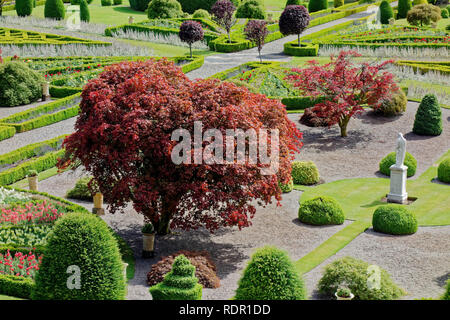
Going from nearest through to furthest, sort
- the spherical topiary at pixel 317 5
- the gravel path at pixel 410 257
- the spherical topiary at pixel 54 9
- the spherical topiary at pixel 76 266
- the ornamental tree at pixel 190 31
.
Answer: the spherical topiary at pixel 76 266 < the gravel path at pixel 410 257 < the ornamental tree at pixel 190 31 < the spherical topiary at pixel 54 9 < the spherical topiary at pixel 317 5

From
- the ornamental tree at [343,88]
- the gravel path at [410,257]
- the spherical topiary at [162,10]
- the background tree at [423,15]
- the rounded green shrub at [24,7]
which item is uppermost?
the rounded green shrub at [24,7]

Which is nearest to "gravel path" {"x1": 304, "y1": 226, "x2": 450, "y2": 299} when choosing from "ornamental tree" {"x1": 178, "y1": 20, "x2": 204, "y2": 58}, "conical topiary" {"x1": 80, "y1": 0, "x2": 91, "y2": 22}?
"ornamental tree" {"x1": 178, "y1": 20, "x2": 204, "y2": 58}

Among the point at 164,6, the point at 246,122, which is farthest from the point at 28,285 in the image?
the point at 164,6

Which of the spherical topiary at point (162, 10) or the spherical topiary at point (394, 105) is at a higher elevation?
the spherical topiary at point (162, 10)

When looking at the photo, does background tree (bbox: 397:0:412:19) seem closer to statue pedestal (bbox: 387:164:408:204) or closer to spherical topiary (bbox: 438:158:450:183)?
spherical topiary (bbox: 438:158:450:183)

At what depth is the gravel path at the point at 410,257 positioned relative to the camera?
18797 mm

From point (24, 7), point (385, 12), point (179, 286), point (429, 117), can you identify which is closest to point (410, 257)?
point (179, 286)

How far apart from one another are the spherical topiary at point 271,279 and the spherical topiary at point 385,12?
4731cm

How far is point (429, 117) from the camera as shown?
3256 centimetres

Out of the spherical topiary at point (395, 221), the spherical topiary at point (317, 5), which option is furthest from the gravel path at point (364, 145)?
the spherical topiary at point (317, 5)

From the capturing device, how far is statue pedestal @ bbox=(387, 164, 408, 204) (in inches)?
1000

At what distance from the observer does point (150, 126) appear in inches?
789

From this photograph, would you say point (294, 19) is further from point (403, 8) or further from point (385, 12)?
point (403, 8)

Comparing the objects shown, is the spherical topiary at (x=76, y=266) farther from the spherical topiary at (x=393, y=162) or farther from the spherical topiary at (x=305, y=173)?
the spherical topiary at (x=393, y=162)
